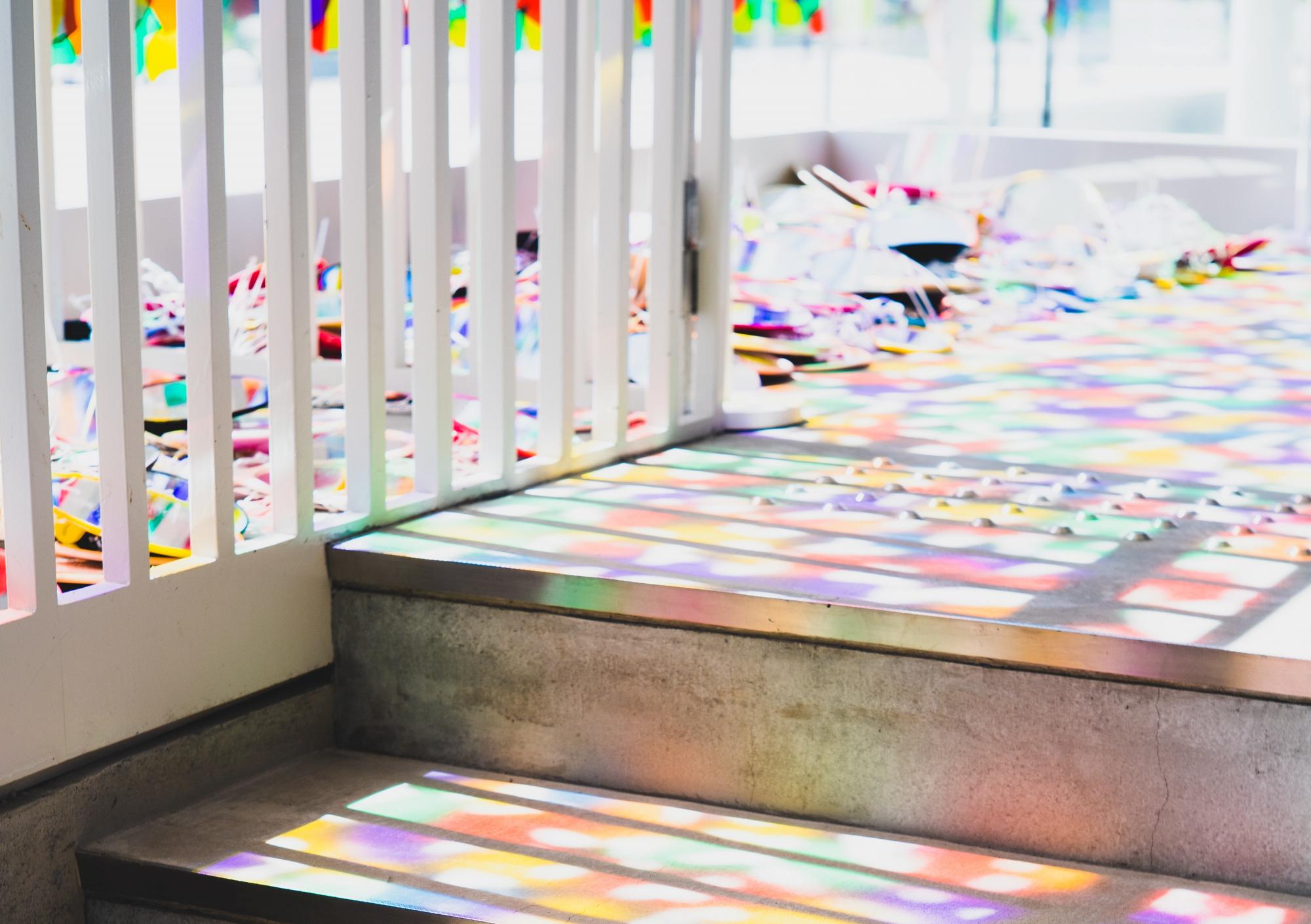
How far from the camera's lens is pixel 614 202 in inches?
86.5

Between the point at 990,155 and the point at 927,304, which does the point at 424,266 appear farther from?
the point at 990,155

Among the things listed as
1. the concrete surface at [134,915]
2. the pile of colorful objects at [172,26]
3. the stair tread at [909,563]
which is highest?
the pile of colorful objects at [172,26]

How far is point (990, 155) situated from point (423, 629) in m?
4.35

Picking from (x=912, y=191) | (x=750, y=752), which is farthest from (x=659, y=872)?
(x=912, y=191)

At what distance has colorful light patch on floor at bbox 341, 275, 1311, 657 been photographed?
1600 millimetres

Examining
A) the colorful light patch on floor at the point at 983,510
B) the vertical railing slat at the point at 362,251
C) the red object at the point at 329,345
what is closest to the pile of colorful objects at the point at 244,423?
the red object at the point at 329,345

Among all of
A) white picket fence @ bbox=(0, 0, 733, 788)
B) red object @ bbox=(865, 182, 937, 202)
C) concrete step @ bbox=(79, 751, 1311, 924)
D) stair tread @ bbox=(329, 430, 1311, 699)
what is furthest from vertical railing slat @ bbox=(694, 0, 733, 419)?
red object @ bbox=(865, 182, 937, 202)

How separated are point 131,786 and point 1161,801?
951 mm

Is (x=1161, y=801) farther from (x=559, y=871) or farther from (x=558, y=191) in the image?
(x=558, y=191)

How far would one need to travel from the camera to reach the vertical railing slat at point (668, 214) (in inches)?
90.4

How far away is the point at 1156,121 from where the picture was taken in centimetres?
1805

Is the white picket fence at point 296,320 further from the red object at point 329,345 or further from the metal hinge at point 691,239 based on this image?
the red object at point 329,345

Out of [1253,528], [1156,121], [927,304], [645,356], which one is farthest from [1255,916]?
[1156,121]

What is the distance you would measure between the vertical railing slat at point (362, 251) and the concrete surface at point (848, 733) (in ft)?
0.52
